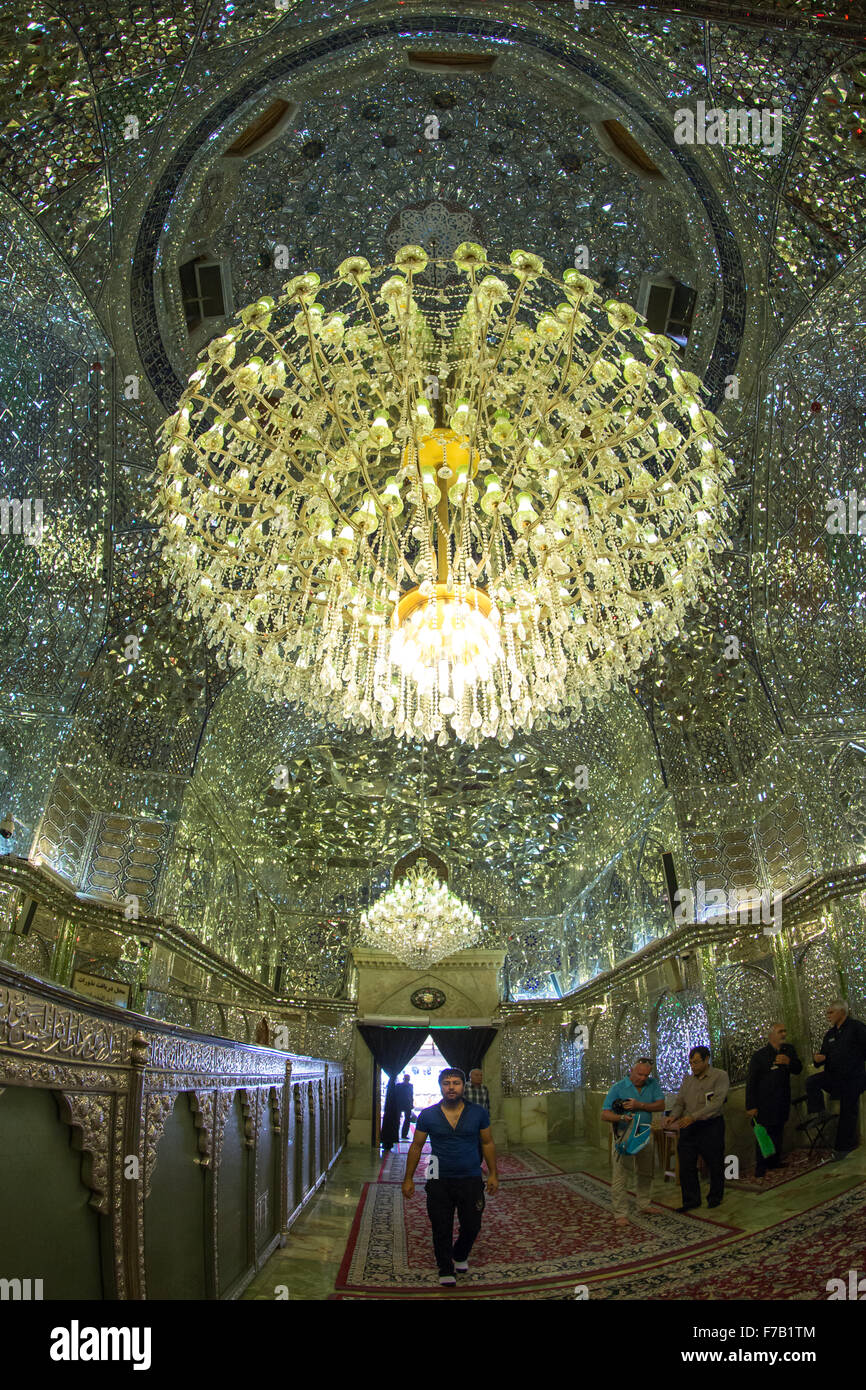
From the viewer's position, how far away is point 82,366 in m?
6.35

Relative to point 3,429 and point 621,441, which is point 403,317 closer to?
point 621,441

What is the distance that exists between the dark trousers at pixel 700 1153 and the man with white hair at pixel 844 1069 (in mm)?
1011

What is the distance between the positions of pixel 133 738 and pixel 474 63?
641cm

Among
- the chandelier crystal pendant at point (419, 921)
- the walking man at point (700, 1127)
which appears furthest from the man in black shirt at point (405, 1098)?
the walking man at point (700, 1127)

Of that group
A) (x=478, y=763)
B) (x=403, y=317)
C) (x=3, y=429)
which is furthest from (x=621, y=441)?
(x=478, y=763)

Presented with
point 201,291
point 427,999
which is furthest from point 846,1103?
point 427,999

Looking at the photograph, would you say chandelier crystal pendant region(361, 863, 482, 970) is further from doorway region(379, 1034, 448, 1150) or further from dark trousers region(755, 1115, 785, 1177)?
doorway region(379, 1034, 448, 1150)

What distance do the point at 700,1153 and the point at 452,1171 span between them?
269 centimetres

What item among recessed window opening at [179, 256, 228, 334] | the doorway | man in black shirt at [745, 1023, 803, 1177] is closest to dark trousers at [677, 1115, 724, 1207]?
man in black shirt at [745, 1023, 803, 1177]

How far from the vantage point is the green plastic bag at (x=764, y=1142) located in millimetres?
6234

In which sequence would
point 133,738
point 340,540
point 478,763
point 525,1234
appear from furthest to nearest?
point 478,763
point 133,738
point 525,1234
point 340,540

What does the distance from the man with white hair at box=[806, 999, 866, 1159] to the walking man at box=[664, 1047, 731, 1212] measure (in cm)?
101

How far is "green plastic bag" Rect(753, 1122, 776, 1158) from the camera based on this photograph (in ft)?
20.5

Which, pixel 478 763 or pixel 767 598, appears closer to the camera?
pixel 767 598
